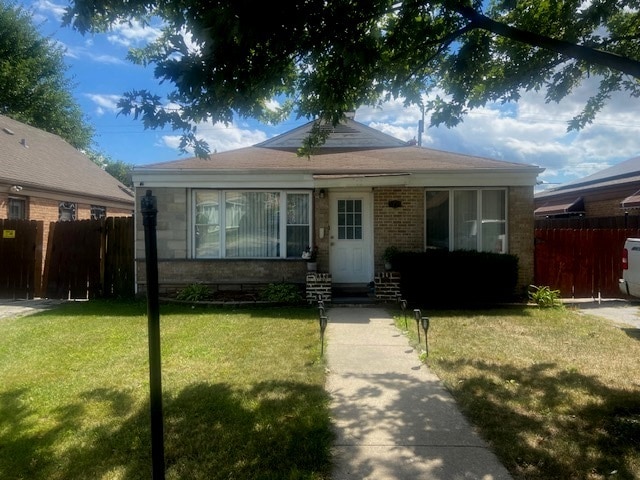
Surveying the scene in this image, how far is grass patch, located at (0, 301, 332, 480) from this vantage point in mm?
2980

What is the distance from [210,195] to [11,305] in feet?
16.6

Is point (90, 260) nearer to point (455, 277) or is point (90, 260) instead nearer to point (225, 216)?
point (225, 216)

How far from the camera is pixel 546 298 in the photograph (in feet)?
30.3

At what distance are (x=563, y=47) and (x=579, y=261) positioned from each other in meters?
7.52

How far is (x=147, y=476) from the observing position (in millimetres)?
2822

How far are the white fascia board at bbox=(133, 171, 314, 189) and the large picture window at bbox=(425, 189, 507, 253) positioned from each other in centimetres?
301

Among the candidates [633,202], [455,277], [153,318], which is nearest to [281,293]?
[455,277]

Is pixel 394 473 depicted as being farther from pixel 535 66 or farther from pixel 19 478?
pixel 535 66

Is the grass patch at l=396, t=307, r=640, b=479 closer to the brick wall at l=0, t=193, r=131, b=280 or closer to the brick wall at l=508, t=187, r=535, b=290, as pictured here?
the brick wall at l=508, t=187, r=535, b=290

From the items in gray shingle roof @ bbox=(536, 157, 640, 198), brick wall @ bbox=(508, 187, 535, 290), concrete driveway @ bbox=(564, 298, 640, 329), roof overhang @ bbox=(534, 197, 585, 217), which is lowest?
concrete driveway @ bbox=(564, 298, 640, 329)

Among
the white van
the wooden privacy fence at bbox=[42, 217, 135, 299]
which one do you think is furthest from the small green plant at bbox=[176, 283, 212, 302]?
the white van

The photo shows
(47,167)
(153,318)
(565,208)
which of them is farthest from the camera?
(565,208)

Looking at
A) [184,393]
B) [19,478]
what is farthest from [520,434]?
[19,478]

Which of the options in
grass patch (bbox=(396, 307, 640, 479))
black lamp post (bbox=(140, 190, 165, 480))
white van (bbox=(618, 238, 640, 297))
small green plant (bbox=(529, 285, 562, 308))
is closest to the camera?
black lamp post (bbox=(140, 190, 165, 480))
